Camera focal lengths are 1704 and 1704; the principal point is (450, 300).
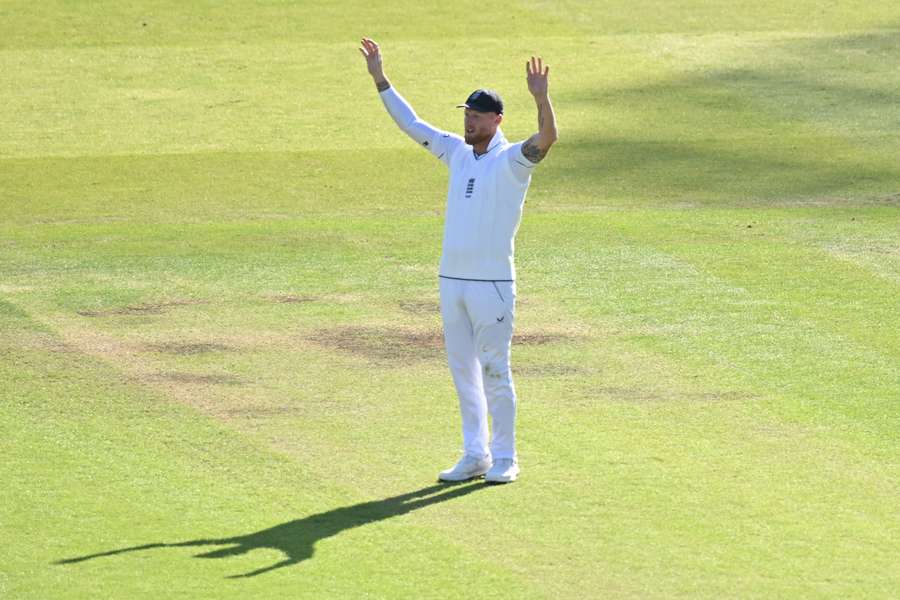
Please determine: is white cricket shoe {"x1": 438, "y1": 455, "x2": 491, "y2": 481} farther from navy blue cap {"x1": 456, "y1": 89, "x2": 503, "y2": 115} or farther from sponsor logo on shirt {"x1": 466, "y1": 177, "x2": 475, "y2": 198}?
navy blue cap {"x1": 456, "y1": 89, "x2": 503, "y2": 115}

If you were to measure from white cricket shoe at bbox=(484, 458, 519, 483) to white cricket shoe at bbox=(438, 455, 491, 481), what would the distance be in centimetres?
8

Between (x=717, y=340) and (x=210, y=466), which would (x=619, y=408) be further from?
(x=210, y=466)

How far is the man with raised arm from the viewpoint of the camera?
10.1 m

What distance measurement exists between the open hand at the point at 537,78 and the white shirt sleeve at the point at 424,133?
0.71 metres

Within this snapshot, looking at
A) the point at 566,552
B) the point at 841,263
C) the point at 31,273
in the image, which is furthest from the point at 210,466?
the point at 841,263

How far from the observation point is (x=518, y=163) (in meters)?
9.96

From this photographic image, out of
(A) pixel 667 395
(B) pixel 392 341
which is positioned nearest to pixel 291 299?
(B) pixel 392 341

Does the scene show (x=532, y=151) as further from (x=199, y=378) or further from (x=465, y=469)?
(x=199, y=378)

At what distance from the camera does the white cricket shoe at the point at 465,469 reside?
34.2ft

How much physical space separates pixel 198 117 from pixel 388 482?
616 inches

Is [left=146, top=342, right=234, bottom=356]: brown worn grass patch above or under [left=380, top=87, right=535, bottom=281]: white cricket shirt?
under

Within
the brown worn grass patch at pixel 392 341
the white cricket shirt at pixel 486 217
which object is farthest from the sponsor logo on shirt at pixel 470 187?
the brown worn grass patch at pixel 392 341

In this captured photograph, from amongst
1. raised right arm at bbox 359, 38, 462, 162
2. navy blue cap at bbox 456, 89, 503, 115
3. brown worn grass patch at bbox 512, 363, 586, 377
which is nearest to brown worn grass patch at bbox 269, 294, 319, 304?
brown worn grass patch at bbox 512, 363, 586, 377

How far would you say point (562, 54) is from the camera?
29.1m
